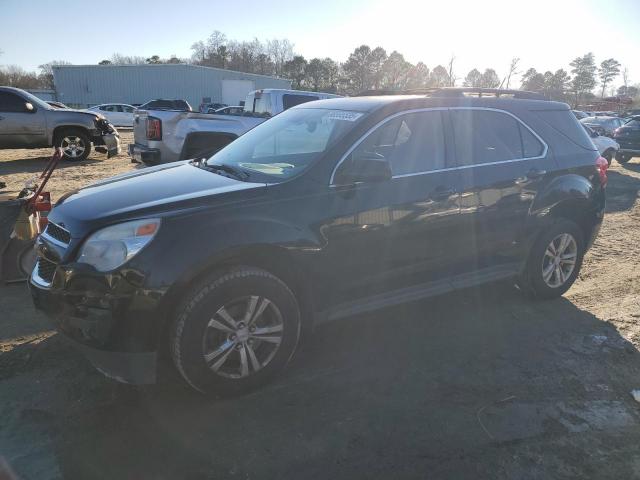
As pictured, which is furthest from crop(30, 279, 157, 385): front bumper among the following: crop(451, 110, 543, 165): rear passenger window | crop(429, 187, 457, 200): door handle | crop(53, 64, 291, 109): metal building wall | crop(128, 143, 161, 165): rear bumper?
crop(53, 64, 291, 109): metal building wall

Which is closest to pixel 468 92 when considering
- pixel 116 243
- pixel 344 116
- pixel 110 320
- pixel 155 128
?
pixel 344 116

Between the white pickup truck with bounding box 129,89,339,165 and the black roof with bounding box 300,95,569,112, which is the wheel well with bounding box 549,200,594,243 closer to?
the black roof with bounding box 300,95,569,112

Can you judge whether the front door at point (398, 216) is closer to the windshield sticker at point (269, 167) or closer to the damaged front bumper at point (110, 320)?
the windshield sticker at point (269, 167)

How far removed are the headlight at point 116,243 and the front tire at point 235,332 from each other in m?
0.41

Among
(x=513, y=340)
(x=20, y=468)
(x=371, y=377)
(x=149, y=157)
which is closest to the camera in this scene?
(x=20, y=468)

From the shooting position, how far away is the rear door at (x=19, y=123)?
40.5 ft

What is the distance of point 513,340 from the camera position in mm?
3980

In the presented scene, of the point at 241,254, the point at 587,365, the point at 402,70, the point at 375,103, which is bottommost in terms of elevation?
the point at 587,365

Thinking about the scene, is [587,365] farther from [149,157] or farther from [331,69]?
[331,69]

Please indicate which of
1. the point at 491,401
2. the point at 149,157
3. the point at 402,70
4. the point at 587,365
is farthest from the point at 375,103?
the point at 402,70

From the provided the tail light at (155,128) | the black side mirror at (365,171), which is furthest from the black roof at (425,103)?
the tail light at (155,128)

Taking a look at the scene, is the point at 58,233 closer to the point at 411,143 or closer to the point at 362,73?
the point at 411,143

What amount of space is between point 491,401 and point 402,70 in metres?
77.3

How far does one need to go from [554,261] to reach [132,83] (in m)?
50.7
